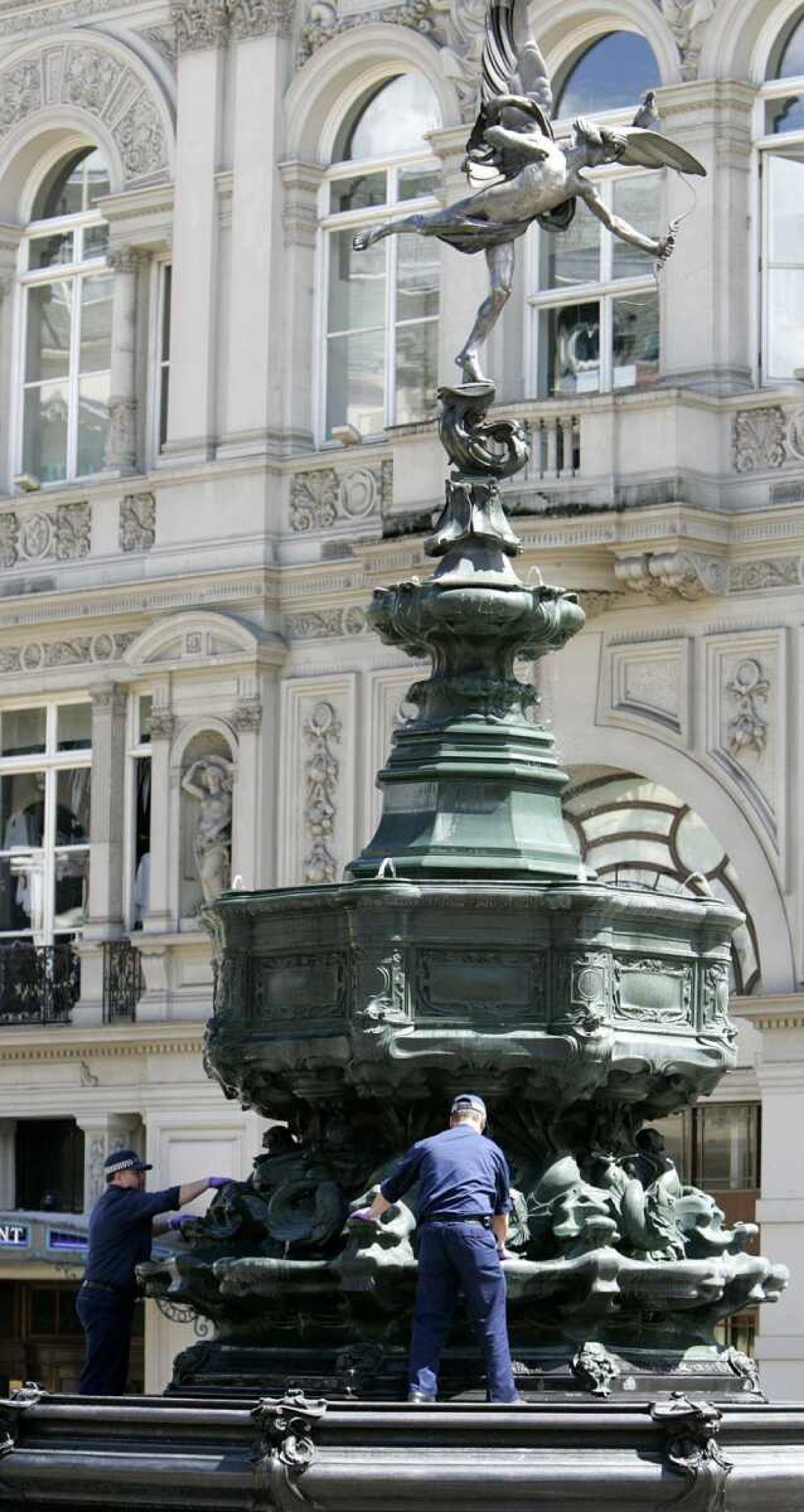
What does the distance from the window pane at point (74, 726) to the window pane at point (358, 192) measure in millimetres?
5331

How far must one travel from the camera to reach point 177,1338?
104 ft

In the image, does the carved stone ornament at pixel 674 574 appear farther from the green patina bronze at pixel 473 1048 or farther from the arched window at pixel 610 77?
the green patina bronze at pixel 473 1048

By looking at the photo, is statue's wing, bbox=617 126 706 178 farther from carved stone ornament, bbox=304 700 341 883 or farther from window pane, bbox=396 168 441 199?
window pane, bbox=396 168 441 199

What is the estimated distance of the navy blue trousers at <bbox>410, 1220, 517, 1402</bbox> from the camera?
12.1 metres

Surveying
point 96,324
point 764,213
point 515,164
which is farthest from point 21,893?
point 515,164

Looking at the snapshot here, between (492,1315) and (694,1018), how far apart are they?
6.25ft

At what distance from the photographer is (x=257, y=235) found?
3372 centimetres

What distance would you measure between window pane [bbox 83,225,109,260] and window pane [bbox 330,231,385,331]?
3.09 m

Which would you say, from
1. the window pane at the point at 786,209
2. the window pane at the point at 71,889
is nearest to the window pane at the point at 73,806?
the window pane at the point at 71,889

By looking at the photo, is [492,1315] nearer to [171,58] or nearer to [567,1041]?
[567,1041]

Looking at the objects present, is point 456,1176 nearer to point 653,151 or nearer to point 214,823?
point 653,151

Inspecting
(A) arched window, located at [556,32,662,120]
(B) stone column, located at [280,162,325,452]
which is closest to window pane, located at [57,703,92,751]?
(B) stone column, located at [280,162,325,452]

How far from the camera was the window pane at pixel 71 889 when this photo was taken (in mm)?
34656

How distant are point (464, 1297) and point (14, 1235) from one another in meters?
20.4
